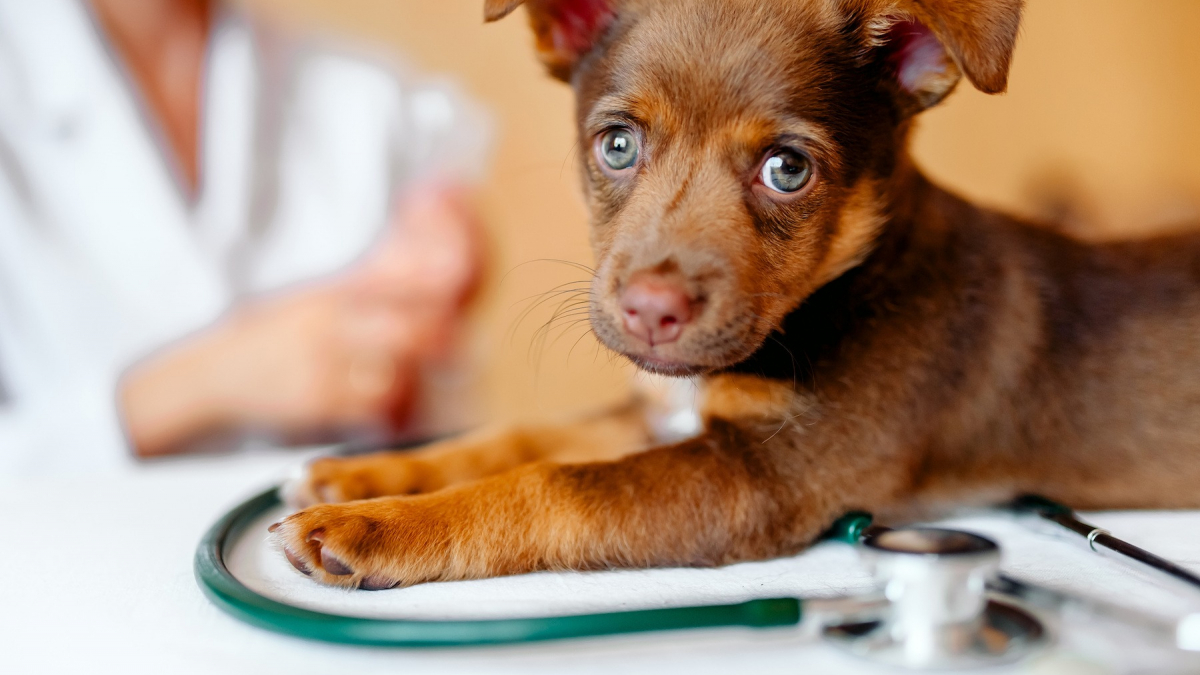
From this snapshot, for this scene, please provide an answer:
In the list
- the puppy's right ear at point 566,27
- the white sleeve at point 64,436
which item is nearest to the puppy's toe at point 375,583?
the puppy's right ear at point 566,27

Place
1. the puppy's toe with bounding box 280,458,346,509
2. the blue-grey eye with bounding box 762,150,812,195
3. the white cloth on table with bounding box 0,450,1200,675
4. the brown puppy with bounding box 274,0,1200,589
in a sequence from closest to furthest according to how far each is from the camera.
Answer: the white cloth on table with bounding box 0,450,1200,675, the brown puppy with bounding box 274,0,1200,589, the blue-grey eye with bounding box 762,150,812,195, the puppy's toe with bounding box 280,458,346,509

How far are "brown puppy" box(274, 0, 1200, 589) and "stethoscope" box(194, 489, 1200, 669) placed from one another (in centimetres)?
46

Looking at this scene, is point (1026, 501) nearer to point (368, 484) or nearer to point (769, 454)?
point (769, 454)

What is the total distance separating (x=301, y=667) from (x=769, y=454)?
3.79 feet

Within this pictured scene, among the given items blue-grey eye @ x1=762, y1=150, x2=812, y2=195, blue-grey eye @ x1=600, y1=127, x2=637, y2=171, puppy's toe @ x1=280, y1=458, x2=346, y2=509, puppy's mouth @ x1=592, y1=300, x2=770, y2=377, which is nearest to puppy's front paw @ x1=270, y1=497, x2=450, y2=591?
puppy's toe @ x1=280, y1=458, x2=346, y2=509

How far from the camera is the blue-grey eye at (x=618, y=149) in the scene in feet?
7.23

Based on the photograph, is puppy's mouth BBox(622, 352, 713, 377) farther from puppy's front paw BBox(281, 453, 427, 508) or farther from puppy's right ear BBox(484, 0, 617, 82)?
puppy's right ear BBox(484, 0, 617, 82)

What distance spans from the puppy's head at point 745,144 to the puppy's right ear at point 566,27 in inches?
4.2

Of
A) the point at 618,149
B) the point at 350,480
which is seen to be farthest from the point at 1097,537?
the point at 350,480

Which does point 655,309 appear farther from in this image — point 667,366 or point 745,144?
point 745,144

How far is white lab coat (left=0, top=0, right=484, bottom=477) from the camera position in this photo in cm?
347

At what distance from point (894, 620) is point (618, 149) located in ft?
4.33

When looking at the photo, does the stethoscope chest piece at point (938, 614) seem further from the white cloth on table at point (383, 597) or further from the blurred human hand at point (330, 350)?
the blurred human hand at point (330, 350)

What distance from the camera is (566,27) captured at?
2.49 metres
